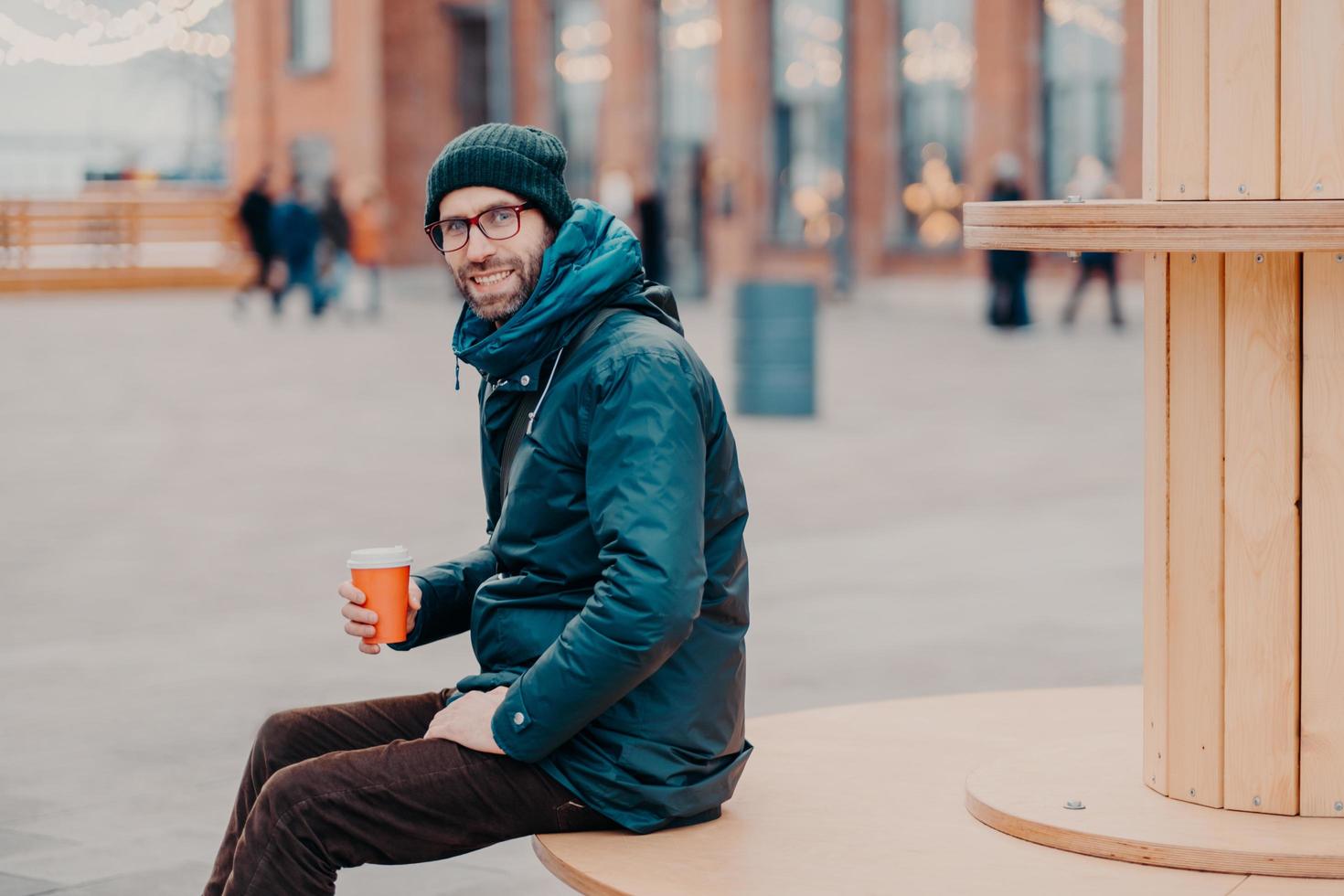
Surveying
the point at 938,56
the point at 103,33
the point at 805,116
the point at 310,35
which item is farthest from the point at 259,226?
the point at 103,33

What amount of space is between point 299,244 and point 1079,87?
11.0m

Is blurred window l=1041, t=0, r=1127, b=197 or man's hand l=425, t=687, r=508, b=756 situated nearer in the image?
man's hand l=425, t=687, r=508, b=756

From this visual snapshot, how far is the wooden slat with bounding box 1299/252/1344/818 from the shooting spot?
3410mm

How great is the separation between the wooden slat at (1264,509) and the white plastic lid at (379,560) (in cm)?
138

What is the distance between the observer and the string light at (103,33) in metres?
45.4

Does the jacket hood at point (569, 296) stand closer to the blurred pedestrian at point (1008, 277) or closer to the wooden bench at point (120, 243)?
the blurred pedestrian at point (1008, 277)

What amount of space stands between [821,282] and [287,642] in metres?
25.9

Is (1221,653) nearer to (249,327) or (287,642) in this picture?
(287,642)

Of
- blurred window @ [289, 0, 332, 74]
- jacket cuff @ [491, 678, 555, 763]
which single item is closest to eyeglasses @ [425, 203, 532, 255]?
jacket cuff @ [491, 678, 555, 763]

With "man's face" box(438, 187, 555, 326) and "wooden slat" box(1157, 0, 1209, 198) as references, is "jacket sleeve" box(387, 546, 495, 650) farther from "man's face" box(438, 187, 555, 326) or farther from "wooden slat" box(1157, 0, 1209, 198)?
"wooden slat" box(1157, 0, 1209, 198)

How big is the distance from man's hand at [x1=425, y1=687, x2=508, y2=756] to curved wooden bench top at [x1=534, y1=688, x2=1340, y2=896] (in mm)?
224

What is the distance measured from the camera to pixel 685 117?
34.9m

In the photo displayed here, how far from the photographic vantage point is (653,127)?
115ft

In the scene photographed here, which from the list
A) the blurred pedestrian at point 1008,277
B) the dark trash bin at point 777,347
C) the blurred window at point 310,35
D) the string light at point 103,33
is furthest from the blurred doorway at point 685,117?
the dark trash bin at point 777,347
